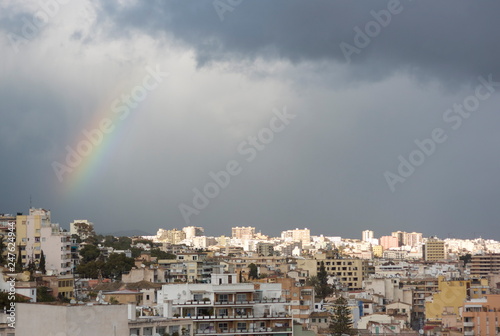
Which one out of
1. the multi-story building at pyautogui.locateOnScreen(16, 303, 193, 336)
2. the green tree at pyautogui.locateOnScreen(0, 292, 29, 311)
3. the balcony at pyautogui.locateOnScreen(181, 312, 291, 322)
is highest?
the green tree at pyautogui.locateOnScreen(0, 292, 29, 311)

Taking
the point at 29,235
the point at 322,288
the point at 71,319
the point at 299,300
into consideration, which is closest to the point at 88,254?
the point at 29,235

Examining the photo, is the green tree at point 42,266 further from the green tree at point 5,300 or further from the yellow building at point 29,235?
the green tree at point 5,300

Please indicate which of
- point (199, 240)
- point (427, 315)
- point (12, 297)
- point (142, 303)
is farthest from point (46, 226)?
point (199, 240)

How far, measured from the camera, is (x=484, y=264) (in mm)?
110250

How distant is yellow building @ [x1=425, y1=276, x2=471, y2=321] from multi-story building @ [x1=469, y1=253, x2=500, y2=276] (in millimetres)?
50803

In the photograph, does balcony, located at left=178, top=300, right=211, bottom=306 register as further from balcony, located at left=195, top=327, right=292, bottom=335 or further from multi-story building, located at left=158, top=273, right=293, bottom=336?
balcony, located at left=195, top=327, right=292, bottom=335

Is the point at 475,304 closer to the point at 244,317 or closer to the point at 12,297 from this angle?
the point at 244,317

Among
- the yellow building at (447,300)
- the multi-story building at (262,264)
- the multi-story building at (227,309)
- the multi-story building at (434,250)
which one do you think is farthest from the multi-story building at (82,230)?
the multi-story building at (434,250)

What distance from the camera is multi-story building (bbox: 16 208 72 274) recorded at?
58.7 meters

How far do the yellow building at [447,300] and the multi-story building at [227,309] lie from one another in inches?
716

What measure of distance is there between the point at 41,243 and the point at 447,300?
24.6 m

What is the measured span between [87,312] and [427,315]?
35047 millimetres

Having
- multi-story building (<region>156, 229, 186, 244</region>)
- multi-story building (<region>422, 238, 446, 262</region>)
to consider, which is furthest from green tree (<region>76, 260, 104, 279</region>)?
multi-story building (<region>156, 229, 186, 244</region>)

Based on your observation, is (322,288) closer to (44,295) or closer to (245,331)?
(44,295)
